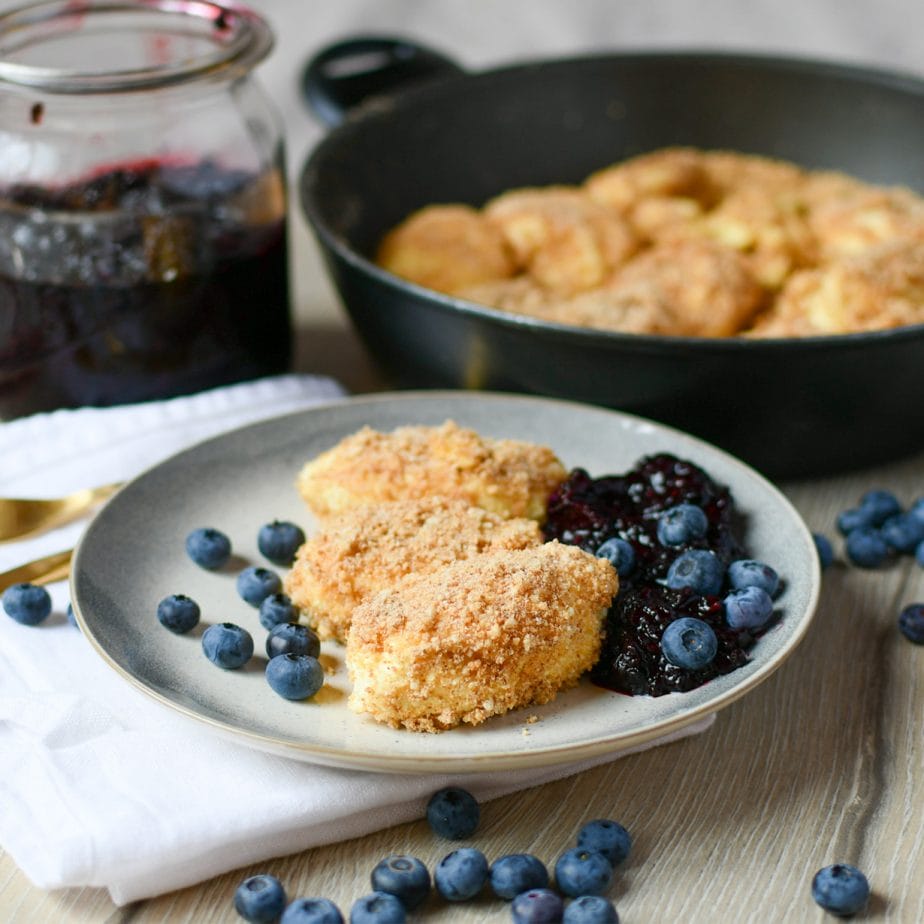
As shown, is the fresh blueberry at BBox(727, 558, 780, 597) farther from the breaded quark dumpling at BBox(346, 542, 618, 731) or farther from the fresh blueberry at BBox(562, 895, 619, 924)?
the fresh blueberry at BBox(562, 895, 619, 924)

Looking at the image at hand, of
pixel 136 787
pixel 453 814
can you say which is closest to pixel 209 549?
pixel 136 787

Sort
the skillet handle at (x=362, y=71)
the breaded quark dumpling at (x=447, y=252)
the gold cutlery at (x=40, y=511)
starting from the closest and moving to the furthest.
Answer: the gold cutlery at (x=40, y=511) < the breaded quark dumpling at (x=447, y=252) < the skillet handle at (x=362, y=71)

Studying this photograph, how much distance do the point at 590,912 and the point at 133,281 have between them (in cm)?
104

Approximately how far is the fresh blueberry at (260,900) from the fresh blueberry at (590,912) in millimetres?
234

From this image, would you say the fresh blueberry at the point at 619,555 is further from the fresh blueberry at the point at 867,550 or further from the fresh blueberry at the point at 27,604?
the fresh blueberry at the point at 27,604

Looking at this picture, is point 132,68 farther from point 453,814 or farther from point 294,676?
point 453,814

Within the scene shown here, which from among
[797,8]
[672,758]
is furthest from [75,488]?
[797,8]

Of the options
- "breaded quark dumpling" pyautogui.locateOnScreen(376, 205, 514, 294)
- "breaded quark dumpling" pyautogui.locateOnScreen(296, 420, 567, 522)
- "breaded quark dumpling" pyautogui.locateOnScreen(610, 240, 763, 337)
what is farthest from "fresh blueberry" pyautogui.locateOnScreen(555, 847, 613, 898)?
"breaded quark dumpling" pyautogui.locateOnScreen(376, 205, 514, 294)

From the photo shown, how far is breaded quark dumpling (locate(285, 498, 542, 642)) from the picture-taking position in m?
1.24

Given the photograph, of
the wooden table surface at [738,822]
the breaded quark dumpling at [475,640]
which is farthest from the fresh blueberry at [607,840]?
the breaded quark dumpling at [475,640]

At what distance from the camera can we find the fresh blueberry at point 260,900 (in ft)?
3.34

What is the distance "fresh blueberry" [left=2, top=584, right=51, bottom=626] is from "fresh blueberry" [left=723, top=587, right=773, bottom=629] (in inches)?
27.8

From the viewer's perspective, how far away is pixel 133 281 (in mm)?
1660

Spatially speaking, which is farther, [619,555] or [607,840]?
[619,555]
